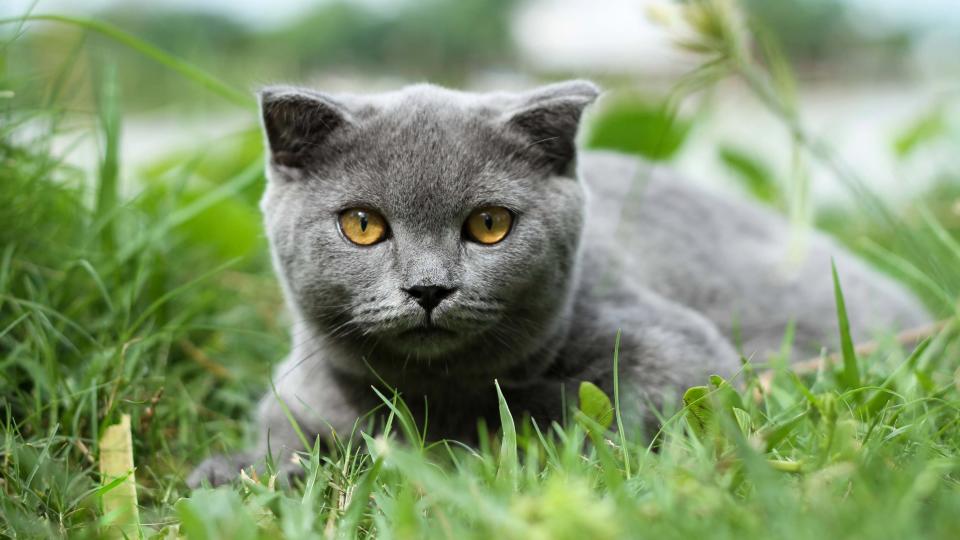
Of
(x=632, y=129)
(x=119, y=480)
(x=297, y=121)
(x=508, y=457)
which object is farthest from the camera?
(x=632, y=129)

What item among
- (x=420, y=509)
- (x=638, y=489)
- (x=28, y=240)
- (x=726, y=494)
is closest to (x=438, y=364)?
(x=420, y=509)

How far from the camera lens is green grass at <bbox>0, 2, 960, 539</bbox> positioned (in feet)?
3.26

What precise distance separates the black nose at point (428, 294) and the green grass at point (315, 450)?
7.8 inches

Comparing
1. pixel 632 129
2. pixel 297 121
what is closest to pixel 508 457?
pixel 297 121

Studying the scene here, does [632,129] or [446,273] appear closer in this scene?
[446,273]

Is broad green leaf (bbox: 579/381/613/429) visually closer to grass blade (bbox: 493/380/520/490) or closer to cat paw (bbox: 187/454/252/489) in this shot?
grass blade (bbox: 493/380/520/490)

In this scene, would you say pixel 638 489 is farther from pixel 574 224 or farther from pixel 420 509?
pixel 574 224

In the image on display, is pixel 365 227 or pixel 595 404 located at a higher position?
pixel 365 227

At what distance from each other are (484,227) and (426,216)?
4.8 inches

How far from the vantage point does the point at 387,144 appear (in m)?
1.62

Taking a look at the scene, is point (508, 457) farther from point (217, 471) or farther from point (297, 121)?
point (297, 121)

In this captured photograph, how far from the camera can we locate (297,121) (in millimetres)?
1667

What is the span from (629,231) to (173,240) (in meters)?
1.31

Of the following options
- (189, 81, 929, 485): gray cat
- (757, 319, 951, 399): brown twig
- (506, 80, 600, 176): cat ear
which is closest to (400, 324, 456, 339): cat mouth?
(189, 81, 929, 485): gray cat
